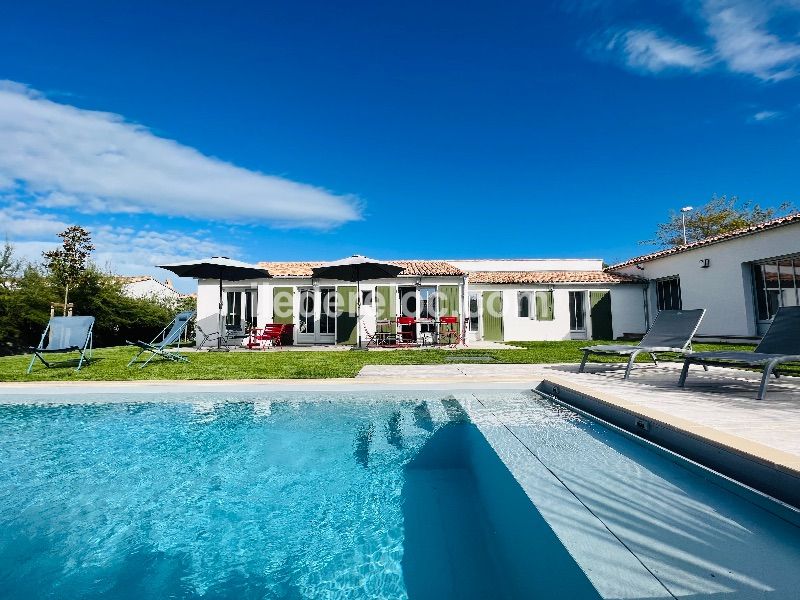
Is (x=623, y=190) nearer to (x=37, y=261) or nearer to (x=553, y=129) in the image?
(x=553, y=129)

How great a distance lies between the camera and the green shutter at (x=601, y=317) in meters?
17.0

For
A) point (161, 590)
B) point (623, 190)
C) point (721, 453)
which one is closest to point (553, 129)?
point (623, 190)

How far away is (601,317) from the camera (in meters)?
17.0

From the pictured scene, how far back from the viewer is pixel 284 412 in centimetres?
465

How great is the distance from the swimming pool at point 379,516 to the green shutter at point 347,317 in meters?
10.7

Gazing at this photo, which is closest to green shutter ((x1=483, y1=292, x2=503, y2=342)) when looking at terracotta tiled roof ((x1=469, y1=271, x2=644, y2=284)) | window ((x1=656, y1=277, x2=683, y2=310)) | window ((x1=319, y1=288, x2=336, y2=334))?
terracotta tiled roof ((x1=469, y1=271, x2=644, y2=284))

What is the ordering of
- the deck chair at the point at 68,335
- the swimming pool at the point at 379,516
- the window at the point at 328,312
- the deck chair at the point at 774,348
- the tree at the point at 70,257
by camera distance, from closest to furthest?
the swimming pool at the point at 379,516 → the deck chair at the point at 774,348 → the deck chair at the point at 68,335 → the window at the point at 328,312 → the tree at the point at 70,257

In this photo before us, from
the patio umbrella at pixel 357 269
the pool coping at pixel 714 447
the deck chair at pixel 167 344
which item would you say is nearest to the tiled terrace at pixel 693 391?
the pool coping at pixel 714 447

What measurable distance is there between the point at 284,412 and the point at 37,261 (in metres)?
22.1

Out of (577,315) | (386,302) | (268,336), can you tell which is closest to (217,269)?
(268,336)

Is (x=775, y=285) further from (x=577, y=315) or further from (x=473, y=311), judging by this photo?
(x=473, y=311)

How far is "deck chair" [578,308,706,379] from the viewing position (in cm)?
584

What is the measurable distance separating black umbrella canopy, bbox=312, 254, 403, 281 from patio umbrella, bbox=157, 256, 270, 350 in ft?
5.86

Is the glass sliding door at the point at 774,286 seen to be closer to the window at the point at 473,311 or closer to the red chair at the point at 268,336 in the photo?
the window at the point at 473,311
